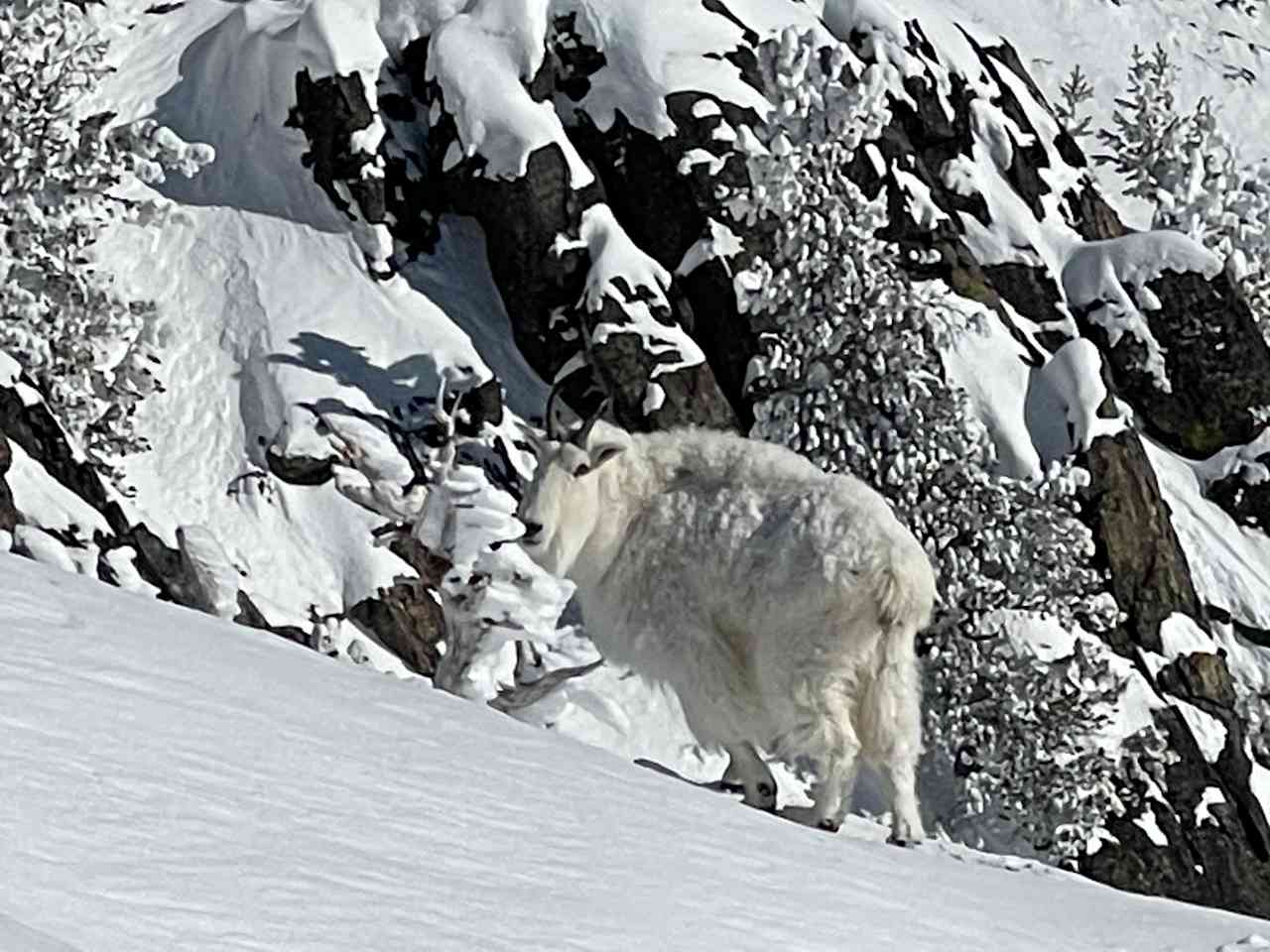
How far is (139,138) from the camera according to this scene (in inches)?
924

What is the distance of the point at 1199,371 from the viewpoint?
108 feet

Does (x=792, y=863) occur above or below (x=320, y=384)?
above

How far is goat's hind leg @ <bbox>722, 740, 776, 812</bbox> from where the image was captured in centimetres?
877

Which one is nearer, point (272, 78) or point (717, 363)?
point (717, 363)

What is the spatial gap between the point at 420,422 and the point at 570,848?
2136cm

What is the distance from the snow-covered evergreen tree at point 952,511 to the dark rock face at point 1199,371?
8.79 meters

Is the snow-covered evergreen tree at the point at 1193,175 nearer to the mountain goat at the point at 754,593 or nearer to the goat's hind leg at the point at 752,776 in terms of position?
the mountain goat at the point at 754,593

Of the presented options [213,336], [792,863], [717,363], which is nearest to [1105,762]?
[717,363]

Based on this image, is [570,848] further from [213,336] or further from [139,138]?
[213,336]

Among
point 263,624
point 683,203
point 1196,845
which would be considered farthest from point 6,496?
point 683,203

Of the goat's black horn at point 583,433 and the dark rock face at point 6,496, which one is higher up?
the goat's black horn at point 583,433

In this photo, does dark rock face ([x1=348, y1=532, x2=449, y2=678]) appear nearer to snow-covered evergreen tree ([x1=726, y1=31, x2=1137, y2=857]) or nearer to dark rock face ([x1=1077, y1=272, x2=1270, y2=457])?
snow-covered evergreen tree ([x1=726, y1=31, x2=1137, y2=857])

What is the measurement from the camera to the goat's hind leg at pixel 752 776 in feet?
28.8

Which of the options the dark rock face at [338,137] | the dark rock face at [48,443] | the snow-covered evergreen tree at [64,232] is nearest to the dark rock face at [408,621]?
the snow-covered evergreen tree at [64,232]
